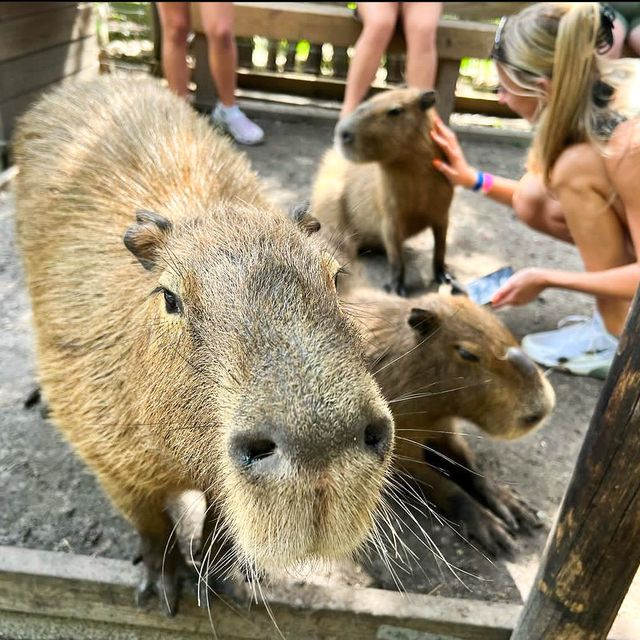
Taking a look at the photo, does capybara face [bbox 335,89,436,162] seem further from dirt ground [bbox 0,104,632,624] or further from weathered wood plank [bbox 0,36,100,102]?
weathered wood plank [bbox 0,36,100,102]

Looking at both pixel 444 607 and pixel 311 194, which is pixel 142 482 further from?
pixel 311 194

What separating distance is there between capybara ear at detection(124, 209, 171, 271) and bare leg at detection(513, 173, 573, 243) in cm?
288

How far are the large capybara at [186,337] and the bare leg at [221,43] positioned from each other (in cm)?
290

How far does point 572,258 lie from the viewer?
555 cm

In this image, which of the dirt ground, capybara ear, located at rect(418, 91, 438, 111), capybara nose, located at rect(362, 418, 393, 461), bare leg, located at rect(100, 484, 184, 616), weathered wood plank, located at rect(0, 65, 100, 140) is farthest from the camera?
weathered wood plank, located at rect(0, 65, 100, 140)

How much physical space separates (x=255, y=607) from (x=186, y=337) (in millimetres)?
1231

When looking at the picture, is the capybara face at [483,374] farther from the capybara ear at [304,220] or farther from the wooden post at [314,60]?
the wooden post at [314,60]

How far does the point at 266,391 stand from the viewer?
56.0 inches

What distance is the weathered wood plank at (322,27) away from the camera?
6.73 meters

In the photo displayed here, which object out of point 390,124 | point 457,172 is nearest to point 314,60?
point 390,124

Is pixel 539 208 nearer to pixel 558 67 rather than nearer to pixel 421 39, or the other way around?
pixel 558 67

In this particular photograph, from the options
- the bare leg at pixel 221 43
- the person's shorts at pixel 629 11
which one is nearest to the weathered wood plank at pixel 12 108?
the bare leg at pixel 221 43

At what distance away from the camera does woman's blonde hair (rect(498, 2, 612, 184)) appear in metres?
3.38

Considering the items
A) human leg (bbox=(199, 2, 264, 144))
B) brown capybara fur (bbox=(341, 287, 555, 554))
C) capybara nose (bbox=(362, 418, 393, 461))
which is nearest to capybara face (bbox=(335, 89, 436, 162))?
brown capybara fur (bbox=(341, 287, 555, 554))
